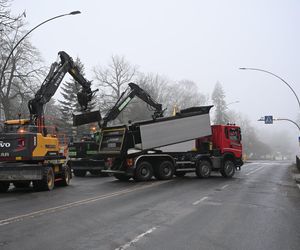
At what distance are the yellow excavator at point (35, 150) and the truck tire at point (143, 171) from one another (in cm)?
336

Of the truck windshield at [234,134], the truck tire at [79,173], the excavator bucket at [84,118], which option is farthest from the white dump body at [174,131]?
the truck tire at [79,173]

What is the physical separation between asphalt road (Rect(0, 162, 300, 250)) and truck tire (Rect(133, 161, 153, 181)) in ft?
16.9

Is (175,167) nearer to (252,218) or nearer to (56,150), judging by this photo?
(56,150)

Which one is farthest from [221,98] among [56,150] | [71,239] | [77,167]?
[71,239]

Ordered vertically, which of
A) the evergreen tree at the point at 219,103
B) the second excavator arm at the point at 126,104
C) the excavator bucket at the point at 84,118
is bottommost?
the excavator bucket at the point at 84,118

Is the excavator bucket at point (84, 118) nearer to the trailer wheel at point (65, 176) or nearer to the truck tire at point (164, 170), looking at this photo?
the trailer wheel at point (65, 176)

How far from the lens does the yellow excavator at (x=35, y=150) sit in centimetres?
1631

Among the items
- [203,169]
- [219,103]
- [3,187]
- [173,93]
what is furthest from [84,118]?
[219,103]

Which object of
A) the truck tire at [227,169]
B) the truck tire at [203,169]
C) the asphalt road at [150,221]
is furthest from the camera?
the truck tire at [227,169]

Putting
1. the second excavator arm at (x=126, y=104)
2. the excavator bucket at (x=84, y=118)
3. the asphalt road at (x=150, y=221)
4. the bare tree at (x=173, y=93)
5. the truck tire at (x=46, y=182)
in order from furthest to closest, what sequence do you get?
the bare tree at (x=173, y=93)
the second excavator arm at (x=126, y=104)
the excavator bucket at (x=84, y=118)
the truck tire at (x=46, y=182)
the asphalt road at (x=150, y=221)

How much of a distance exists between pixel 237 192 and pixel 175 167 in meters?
6.64

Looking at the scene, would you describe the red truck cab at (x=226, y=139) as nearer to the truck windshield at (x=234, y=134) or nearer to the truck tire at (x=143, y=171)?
the truck windshield at (x=234, y=134)

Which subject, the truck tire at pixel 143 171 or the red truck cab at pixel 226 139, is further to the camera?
the red truck cab at pixel 226 139

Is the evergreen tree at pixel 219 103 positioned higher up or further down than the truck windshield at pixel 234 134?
higher up
